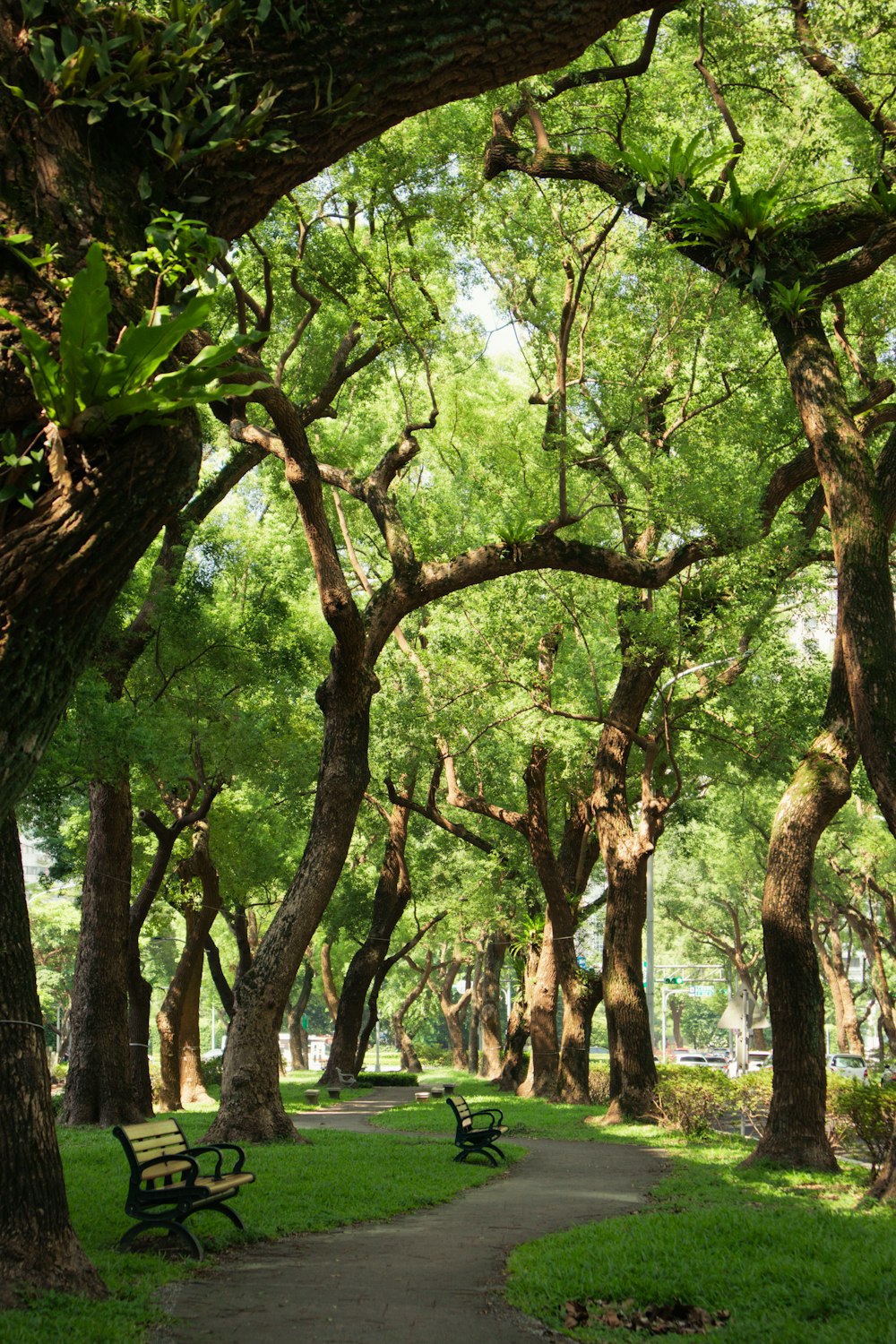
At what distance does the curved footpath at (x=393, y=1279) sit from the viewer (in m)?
6.04

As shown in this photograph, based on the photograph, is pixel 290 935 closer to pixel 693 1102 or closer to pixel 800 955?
pixel 800 955

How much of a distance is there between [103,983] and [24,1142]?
9935mm

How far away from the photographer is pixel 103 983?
16.1 meters

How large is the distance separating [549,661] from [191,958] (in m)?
9.67

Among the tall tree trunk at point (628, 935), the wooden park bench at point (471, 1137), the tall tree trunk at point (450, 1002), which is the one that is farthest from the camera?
the tall tree trunk at point (450, 1002)

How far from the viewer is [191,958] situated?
23.9m

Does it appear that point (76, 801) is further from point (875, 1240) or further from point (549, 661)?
point (875, 1240)

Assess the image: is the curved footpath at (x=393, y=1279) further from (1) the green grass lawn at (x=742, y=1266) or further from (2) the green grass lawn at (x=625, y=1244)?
(1) the green grass lawn at (x=742, y=1266)

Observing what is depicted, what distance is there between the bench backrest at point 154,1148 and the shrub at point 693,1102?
407 inches

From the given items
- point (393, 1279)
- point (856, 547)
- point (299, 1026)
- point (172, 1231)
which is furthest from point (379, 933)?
point (393, 1279)


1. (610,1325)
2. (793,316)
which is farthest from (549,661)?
(610,1325)

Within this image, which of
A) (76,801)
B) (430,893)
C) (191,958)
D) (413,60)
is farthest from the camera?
(430,893)

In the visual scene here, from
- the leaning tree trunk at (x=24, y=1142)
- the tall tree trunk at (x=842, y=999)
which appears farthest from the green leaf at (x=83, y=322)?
the tall tree trunk at (x=842, y=999)

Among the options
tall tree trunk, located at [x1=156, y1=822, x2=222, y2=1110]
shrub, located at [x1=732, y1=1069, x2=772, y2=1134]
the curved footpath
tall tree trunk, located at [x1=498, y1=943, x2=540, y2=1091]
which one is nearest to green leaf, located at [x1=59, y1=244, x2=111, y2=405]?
the curved footpath
